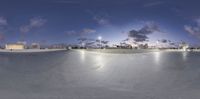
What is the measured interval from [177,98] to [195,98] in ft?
9.91

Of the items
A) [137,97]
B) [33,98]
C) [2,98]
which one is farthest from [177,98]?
[2,98]

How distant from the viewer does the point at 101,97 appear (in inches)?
1747

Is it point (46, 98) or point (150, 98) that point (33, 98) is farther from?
point (150, 98)

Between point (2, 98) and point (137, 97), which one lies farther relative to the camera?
point (137, 97)

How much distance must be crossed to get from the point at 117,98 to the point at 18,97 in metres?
13.1

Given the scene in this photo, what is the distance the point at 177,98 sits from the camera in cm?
4456

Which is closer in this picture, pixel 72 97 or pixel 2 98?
pixel 2 98

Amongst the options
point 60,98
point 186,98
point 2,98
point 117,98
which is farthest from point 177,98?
point 2,98

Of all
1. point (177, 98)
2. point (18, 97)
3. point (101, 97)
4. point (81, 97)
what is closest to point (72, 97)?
point (81, 97)

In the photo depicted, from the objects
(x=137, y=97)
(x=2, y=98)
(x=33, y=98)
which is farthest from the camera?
(x=137, y=97)

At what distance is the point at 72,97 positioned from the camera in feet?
147

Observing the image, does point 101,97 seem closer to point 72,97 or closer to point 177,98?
point 72,97

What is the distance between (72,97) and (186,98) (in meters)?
15.4

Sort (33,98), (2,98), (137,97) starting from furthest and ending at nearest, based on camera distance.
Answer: (137,97), (33,98), (2,98)
